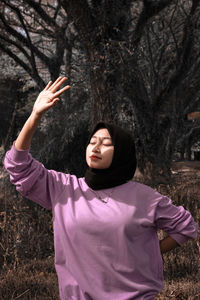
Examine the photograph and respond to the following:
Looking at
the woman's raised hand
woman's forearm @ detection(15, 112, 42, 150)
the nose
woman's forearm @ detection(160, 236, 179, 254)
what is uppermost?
the woman's raised hand

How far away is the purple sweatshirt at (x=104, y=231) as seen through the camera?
77.8 inches

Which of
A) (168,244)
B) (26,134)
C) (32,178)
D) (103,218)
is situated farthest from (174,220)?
(26,134)

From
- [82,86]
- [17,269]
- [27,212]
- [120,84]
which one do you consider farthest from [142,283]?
[82,86]

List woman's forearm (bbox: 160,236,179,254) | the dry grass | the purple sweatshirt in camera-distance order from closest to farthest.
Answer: the purple sweatshirt, woman's forearm (bbox: 160,236,179,254), the dry grass

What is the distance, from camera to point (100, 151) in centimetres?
216

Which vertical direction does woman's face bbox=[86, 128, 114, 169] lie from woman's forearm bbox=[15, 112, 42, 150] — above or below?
below

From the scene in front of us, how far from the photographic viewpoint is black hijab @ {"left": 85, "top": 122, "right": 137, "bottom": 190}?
6.98 ft

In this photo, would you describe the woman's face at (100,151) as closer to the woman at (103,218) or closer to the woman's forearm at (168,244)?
the woman at (103,218)

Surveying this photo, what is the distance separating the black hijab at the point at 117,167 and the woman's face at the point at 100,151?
3 centimetres

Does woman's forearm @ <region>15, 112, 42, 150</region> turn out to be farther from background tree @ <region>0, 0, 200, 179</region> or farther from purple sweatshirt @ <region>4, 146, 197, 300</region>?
background tree @ <region>0, 0, 200, 179</region>

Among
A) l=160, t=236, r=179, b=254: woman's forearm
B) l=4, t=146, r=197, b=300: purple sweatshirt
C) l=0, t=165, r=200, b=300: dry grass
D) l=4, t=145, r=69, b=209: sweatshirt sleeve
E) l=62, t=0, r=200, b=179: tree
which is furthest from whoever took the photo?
l=62, t=0, r=200, b=179: tree

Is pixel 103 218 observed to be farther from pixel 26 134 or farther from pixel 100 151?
pixel 26 134

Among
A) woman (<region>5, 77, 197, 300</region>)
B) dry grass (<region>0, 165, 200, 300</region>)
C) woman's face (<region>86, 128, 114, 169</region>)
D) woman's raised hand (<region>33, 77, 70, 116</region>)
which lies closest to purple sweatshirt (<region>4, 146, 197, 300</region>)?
woman (<region>5, 77, 197, 300</region>)

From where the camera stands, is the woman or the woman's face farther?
the woman's face
